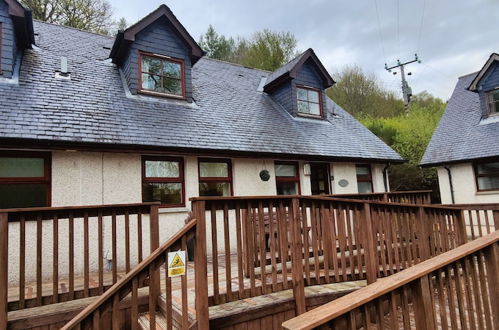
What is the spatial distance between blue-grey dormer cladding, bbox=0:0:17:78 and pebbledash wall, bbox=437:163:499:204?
13747 millimetres

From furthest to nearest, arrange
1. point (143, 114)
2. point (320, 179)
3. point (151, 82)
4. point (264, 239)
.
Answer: point (320, 179) < point (151, 82) < point (143, 114) < point (264, 239)

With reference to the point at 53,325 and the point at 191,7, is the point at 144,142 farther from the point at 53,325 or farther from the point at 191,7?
the point at 191,7

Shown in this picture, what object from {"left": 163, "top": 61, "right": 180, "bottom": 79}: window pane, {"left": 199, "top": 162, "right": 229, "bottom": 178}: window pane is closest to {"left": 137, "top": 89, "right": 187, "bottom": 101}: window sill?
{"left": 163, "top": 61, "right": 180, "bottom": 79}: window pane

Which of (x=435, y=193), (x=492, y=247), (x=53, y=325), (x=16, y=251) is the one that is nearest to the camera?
(x=492, y=247)

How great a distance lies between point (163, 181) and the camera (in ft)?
21.6

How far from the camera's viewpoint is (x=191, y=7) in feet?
47.8

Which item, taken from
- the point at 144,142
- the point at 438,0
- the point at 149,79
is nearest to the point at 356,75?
the point at 438,0

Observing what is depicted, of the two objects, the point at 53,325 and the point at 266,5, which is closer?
the point at 53,325

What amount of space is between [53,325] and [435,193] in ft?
53.1

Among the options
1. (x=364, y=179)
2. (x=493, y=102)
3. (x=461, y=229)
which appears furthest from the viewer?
(x=493, y=102)

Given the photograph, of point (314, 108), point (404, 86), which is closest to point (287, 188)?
point (314, 108)

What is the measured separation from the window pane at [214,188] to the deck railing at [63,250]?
1.47 m

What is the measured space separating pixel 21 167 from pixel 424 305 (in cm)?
626

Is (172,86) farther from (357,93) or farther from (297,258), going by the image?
(357,93)
